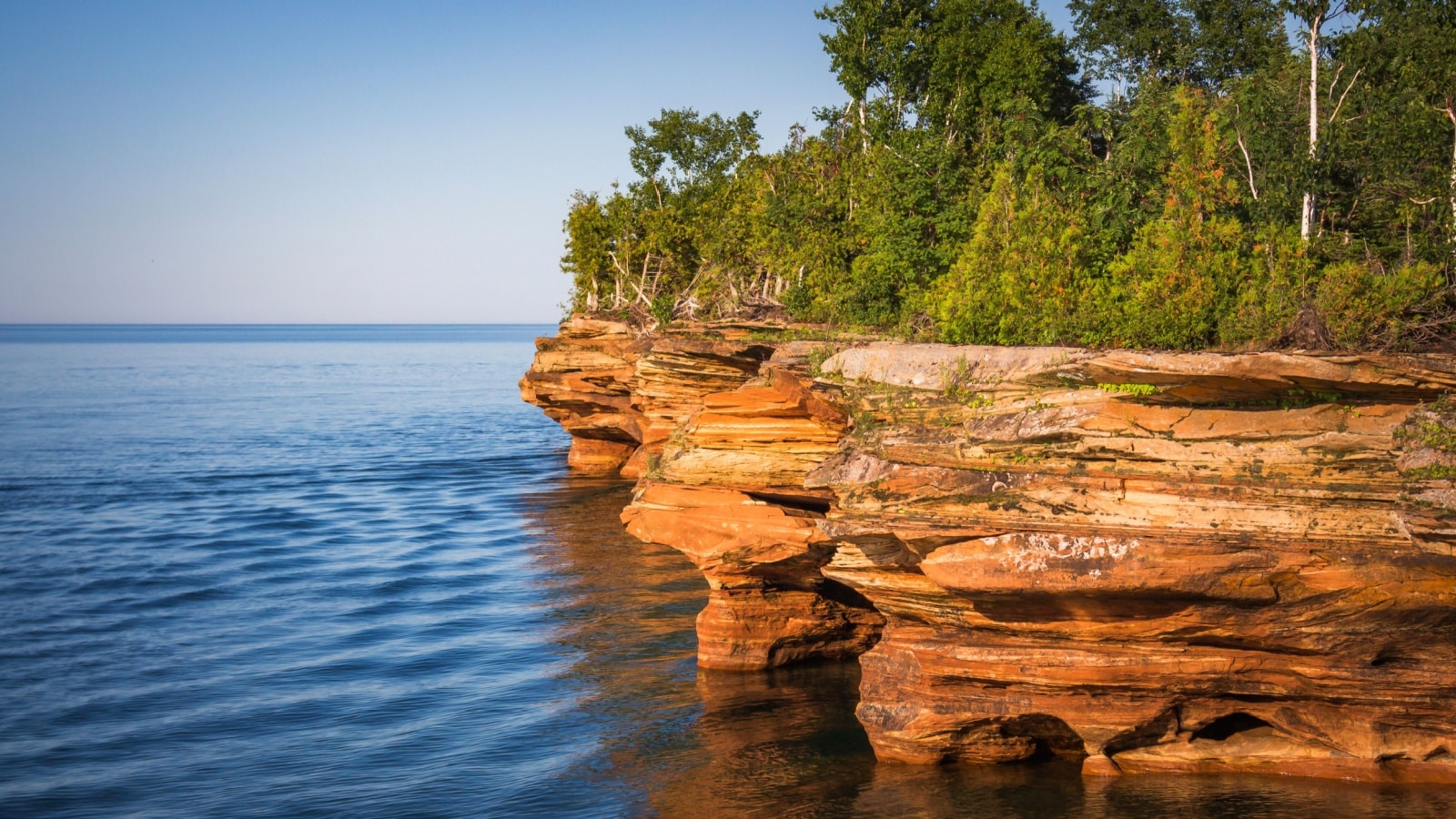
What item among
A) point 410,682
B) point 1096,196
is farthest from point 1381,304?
point 410,682

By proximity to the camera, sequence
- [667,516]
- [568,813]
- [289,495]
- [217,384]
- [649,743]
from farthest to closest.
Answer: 1. [217,384]
2. [289,495]
3. [667,516]
4. [649,743]
5. [568,813]

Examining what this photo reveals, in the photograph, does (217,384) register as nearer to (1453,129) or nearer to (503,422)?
(503,422)

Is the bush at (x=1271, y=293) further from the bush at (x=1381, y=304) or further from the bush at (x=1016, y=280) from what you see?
the bush at (x=1016, y=280)

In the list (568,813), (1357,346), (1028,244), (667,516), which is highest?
(1028,244)

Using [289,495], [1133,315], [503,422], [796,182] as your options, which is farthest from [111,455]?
[1133,315]

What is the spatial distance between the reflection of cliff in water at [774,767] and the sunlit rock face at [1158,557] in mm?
614

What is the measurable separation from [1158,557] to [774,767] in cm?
746

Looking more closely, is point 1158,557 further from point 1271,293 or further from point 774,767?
point 1271,293

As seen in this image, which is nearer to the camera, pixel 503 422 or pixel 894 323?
pixel 894 323

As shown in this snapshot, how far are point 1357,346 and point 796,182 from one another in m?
24.0

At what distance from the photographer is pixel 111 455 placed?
193 feet

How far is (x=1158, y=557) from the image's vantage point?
14047mm

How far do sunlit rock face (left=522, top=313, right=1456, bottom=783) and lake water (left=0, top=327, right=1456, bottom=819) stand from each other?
90 cm

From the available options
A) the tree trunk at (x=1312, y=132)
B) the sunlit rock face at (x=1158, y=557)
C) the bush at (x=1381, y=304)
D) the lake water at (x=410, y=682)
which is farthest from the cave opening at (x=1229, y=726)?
the tree trunk at (x=1312, y=132)
